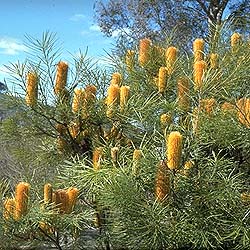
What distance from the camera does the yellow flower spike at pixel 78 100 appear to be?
184cm

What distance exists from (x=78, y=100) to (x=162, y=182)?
406mm

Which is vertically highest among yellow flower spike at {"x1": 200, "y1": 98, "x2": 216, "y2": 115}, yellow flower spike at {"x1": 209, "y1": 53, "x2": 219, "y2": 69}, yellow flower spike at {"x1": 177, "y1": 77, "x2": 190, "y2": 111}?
yellow flower spike at {"x1": 209, "y1": 53, "x2": 219, "y2": 69}

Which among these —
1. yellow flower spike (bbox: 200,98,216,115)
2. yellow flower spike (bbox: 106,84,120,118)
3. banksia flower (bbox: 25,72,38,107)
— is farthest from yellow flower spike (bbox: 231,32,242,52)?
banksia flower (bbox: 25,72,38,107)

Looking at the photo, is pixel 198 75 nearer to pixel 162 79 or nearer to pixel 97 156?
pixel 162 79

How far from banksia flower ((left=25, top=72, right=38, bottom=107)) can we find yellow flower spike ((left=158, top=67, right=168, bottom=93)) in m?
0.39

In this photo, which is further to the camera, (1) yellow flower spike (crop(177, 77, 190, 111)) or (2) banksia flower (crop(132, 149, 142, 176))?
(1) yellow flower spike (crop(177, 77, 190, 111))

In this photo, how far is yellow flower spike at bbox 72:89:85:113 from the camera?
1840 mm

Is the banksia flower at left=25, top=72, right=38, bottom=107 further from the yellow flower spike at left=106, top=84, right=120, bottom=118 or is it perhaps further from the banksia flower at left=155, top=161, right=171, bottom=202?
the banksia flower at left=155, top=161, right=171, bottom=202

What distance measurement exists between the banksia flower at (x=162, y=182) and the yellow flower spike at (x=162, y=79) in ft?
1.14

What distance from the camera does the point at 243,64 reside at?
1.90 m

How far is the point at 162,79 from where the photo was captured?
1877 mm

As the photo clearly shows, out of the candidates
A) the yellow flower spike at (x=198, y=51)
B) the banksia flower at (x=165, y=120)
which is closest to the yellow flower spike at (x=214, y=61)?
the yellow flower spike at (x=198, y=51)

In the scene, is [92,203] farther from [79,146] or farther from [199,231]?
[199,231]

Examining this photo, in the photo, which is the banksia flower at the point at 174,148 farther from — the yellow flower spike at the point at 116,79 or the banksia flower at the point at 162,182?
the yellow flower spike at the point at 116,79
